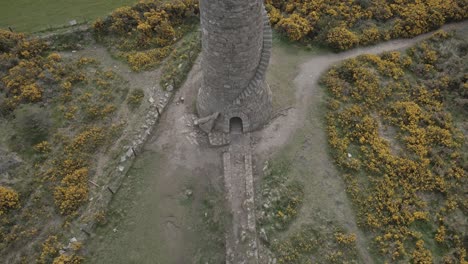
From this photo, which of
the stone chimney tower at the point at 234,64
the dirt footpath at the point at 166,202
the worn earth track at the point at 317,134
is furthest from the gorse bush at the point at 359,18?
the dirt footpath at the point at 166,202

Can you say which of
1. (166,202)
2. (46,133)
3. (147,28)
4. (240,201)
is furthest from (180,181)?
(147,28)

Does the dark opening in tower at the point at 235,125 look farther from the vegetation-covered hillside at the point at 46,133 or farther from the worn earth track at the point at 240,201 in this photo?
the vegetation-covered hillside at the point at 46,133

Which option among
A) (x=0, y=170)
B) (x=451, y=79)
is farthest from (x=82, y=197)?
(x=451, y=79)

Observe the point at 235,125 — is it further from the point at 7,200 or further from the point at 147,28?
the point at 7,200

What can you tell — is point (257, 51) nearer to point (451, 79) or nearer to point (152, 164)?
point (152, 164)

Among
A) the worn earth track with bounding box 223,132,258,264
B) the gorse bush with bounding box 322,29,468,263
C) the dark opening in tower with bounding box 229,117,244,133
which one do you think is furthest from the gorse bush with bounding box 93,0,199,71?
the gorse bush with bounding box 322,29,468,263

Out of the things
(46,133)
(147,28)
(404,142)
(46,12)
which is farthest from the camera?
(46,12)
